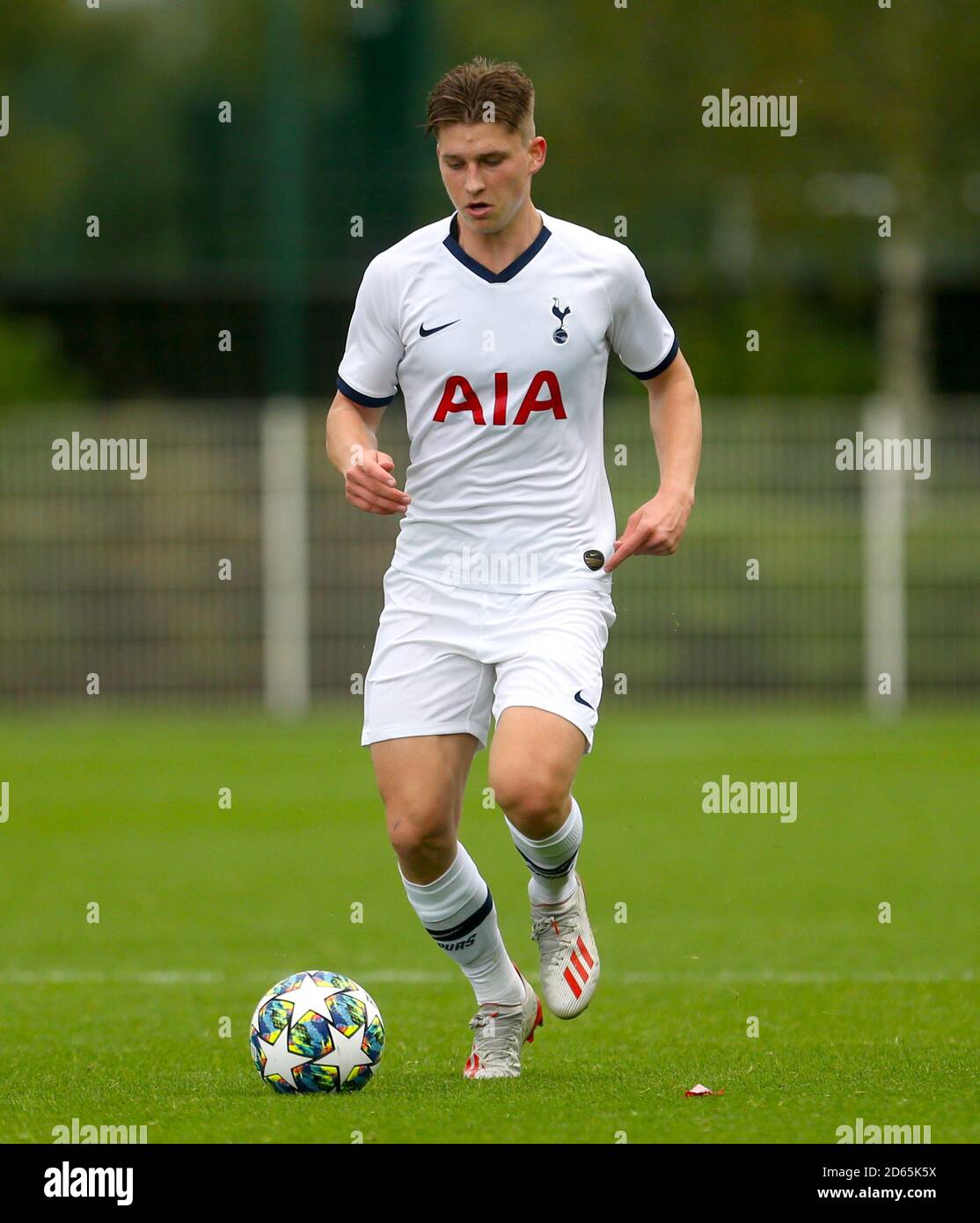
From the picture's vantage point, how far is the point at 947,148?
26469mm

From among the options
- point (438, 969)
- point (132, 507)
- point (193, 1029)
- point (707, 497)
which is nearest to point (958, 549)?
point (707, 497)

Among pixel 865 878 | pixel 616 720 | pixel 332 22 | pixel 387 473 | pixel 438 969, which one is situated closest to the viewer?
pixel 387 473

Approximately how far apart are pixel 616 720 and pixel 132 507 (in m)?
4.58

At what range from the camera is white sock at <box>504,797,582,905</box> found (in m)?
6.10

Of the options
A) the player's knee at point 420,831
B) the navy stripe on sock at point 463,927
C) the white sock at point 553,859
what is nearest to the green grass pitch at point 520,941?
the navy stripe on sock at point 463,927

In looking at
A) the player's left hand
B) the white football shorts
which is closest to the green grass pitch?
the white football shorts

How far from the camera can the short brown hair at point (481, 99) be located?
5.89 m

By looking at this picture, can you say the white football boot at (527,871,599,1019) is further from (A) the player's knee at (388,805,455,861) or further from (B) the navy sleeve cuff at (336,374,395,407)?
(B) the navy sleeve cuff at (336,374,395,407)

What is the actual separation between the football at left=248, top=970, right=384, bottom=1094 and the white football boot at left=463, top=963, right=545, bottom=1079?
32cm

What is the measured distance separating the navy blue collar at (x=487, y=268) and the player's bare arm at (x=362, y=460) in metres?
0.52

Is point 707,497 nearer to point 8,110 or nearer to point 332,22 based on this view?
point 332,22

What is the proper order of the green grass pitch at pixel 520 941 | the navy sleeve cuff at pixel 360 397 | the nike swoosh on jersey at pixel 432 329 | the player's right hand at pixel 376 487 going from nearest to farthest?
the green grass pitch at pixel 520 941
the player's right hand at pixel 376 487
the nike swoosh on jersey at pixel 432 329
the navy sleeve cuff at pixel 360 397

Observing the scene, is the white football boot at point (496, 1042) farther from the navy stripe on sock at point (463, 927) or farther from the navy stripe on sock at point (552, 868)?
the navy stripe on sock at point (552, 868)

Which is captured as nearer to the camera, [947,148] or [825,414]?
[825,414]
